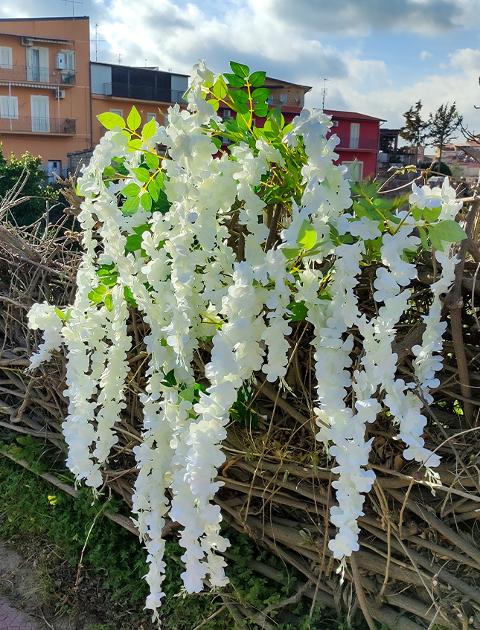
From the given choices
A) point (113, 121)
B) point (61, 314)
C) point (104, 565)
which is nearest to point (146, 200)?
point (113, 121)

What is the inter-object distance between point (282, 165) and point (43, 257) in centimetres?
186

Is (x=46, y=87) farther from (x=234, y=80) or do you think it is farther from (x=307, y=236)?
(x=307, y=236)

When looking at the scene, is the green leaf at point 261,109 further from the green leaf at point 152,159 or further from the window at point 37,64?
the window at point 37,64

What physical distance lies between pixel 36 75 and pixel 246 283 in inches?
1645

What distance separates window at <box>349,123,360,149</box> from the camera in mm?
46562

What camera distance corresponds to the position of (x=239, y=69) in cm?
189

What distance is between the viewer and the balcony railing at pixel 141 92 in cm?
4109

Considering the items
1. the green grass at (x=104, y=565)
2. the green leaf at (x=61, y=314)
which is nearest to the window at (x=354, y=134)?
the green grass at (x=104, y=565)

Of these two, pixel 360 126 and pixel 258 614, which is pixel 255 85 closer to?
pixel 258 614

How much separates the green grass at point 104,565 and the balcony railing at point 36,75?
129ft

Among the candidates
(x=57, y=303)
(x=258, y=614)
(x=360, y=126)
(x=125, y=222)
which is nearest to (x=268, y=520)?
(x=258, y=614)

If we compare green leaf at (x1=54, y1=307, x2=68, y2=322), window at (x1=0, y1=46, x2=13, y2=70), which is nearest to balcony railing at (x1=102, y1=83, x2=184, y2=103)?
window at (x1=0, y1=46, x2=13, y2=70)

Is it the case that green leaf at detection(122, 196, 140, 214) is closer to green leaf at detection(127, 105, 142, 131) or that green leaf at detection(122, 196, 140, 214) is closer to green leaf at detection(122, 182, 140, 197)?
green leaf at detection(122, 182, 140, 197)

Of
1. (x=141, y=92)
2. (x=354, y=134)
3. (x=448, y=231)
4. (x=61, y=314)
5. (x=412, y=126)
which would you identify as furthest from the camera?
(x=354, y=134)
